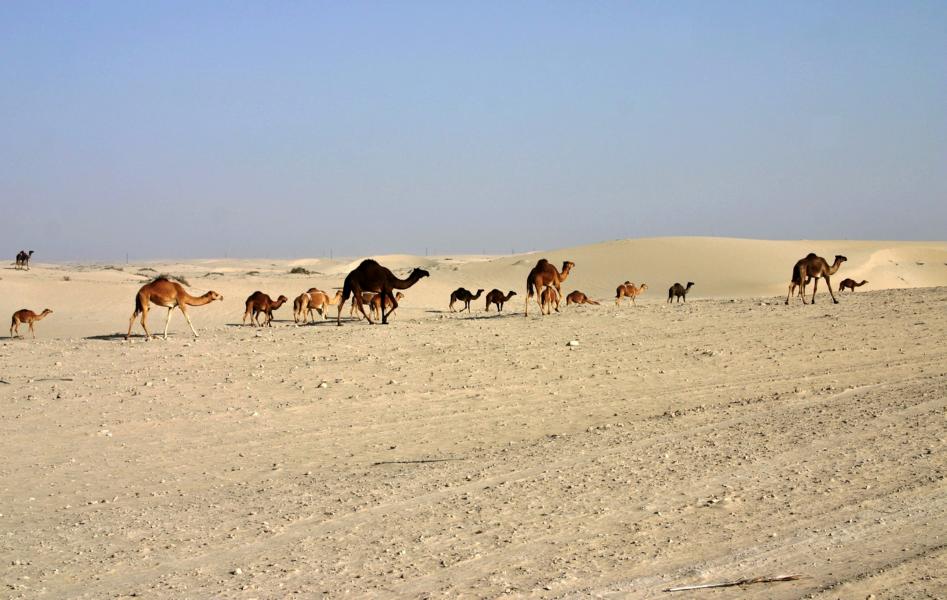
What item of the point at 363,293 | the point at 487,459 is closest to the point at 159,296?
the point at 363,293

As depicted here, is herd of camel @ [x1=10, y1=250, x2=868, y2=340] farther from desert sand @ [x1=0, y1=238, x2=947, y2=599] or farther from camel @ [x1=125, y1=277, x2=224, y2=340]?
desert sand @ [x1=0, y1=238, x2=947, y2=599]

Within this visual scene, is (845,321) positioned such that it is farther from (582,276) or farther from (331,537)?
(582,276)

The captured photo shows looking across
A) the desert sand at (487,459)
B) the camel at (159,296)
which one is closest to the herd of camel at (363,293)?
the camel at (159,296)

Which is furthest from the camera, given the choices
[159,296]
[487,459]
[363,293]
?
[363,293]

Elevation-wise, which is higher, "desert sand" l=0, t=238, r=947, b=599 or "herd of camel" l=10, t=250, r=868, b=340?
"herd of camel" l=10, t=250, r=868, b=340

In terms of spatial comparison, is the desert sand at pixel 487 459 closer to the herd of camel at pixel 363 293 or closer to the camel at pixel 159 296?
the camel at pixel 159 296

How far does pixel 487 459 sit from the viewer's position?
378 inches

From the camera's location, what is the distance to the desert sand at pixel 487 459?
6.46 m

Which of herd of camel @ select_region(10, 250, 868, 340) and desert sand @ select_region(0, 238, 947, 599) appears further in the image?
herd of camel @ select_region(10, 250, 868, 340)

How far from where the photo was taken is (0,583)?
6.72 m

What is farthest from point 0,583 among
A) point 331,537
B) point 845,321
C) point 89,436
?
point 845,321

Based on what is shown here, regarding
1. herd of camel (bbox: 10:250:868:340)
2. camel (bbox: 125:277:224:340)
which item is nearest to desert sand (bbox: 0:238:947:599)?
camel (bbox: 125:277:224:340)

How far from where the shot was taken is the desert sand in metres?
6.46

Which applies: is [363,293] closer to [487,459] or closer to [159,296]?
[159,296]
